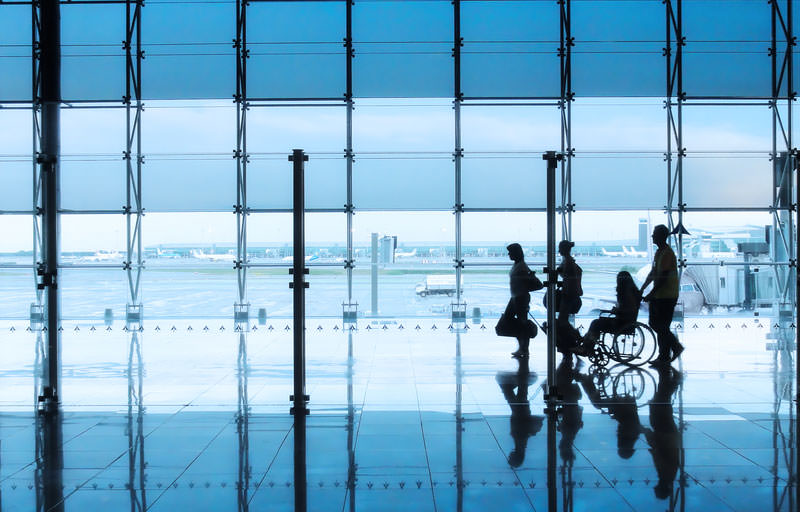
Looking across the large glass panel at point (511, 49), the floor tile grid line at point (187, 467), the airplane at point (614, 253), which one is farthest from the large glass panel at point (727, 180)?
the floor tile grid line at point (187, 467)

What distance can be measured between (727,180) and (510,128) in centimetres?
307

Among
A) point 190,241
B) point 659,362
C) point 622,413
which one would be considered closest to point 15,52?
point 190,241

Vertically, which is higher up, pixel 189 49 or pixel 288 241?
pixel 189 49

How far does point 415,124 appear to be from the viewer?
11.4 meters

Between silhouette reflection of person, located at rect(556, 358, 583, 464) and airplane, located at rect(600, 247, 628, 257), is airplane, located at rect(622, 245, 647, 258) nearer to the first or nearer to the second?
airplane, located at rect(600, 247, 628, 257)

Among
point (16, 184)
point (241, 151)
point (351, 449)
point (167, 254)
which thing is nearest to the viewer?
point (351, 449)

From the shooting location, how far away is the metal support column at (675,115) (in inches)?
436

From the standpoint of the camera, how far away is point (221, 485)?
3920 mm

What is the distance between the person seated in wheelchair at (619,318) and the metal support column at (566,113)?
3258mm

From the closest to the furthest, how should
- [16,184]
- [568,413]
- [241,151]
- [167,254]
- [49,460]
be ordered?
[49,460] < [568,413] < [241,151] < [16,184] < [167,254]

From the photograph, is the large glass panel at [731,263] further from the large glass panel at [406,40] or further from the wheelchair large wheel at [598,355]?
the wheelchair large wheel at [598,355]

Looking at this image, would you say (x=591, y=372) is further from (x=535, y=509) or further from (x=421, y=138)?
(x=421, y=138)

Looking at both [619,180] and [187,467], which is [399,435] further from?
[619,180]

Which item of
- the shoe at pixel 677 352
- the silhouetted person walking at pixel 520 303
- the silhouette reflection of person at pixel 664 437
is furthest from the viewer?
the silhouetted person walking at pixel 520 303
